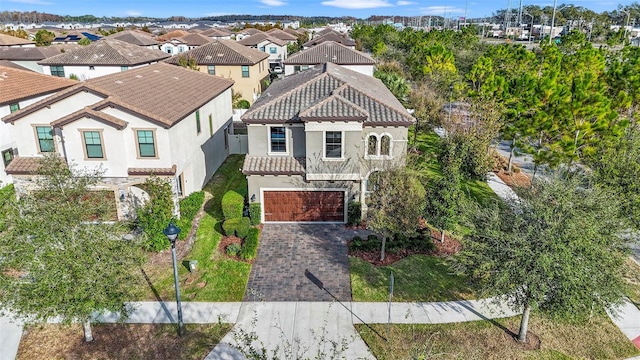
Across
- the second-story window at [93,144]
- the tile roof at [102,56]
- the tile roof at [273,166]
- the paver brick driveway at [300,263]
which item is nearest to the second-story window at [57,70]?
the tile roof at [102,56]

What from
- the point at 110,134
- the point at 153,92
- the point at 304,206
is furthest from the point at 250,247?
the point at 153,92

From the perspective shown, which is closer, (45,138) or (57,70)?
(45,138)

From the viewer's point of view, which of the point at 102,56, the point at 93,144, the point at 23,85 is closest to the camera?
the point at 93,144

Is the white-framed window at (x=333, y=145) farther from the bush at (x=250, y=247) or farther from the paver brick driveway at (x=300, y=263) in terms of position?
the bush at (x=250, y=247)

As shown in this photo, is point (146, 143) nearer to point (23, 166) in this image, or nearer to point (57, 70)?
point (23, 166)

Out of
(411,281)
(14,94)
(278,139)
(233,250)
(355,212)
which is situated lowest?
(411,281)

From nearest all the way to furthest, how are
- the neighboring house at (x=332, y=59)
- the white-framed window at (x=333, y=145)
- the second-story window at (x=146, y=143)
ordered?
the second-story window at (x=146, y=143) < the white-framed window at (x=333, y=145) < the neighboring house at (x=332, y=59)

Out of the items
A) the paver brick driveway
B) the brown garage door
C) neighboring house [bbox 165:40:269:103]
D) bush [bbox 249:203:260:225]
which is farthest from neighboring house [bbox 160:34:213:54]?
the paver brick driveway

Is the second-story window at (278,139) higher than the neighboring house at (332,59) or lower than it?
lower
